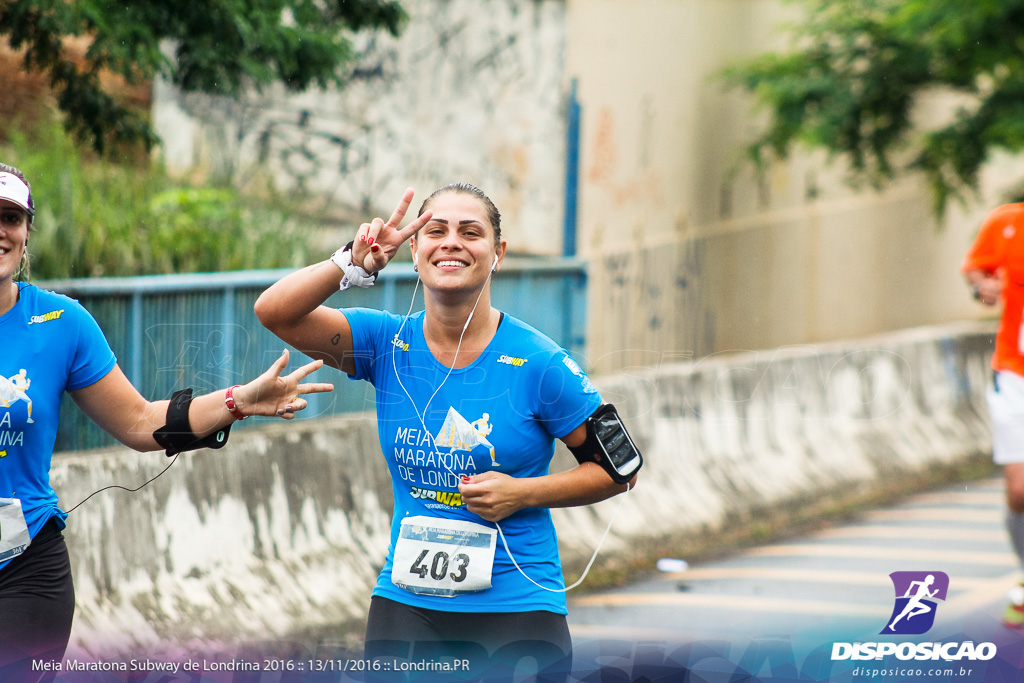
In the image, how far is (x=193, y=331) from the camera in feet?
17.5

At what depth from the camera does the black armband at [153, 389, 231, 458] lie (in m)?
3.40

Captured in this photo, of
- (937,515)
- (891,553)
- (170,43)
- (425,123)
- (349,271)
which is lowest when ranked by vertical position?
(891,553)

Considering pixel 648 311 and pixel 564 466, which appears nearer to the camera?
pixel 564 466

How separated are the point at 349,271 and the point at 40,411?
909 millimetres

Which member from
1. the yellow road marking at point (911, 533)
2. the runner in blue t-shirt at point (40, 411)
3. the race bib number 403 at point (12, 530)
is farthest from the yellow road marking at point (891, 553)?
the race bib number 403 at point (12, 530)

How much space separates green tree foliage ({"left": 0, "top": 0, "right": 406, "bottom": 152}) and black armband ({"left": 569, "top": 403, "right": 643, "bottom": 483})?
2.73 m

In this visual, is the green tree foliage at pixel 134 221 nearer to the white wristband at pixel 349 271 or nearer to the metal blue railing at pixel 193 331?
the metal blue railing at pixel 193 331

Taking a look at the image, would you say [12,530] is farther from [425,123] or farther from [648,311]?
[648,311]

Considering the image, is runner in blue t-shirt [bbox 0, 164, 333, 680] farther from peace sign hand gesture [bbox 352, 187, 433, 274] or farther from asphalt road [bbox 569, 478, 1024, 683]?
asphalt road [bbox 569, 478, 1024, 683]

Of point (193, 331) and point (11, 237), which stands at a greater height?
point (11, 237)

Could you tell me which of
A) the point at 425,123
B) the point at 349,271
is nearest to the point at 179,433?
the point at 349,271

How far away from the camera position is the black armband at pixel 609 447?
11.1 ft

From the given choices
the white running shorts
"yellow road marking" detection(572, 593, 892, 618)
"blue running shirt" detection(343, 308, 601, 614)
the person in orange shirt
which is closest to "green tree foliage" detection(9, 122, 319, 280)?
"yellow road marking" detection(572, 593, 892, 618)

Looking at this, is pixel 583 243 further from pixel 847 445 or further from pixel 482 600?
pixel 482 600
